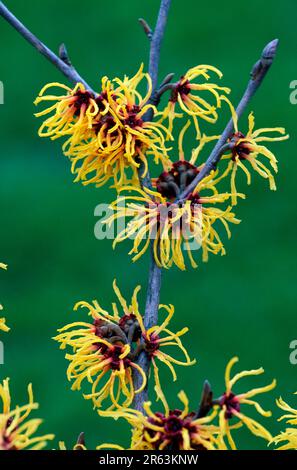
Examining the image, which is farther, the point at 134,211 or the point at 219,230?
the point at 219,230

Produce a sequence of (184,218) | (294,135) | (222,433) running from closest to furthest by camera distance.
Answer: (222,433), (184,218), (294,135)

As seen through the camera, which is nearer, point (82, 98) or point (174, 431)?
point (174, 431)

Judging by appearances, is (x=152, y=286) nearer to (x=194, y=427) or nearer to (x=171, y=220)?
(x=171, y=220)

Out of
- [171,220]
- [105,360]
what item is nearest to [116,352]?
[105,360]

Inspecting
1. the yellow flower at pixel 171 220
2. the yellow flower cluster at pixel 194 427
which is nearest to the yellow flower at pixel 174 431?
the yellow flower cluster at pixel 194 427

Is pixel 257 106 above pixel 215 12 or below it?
below
